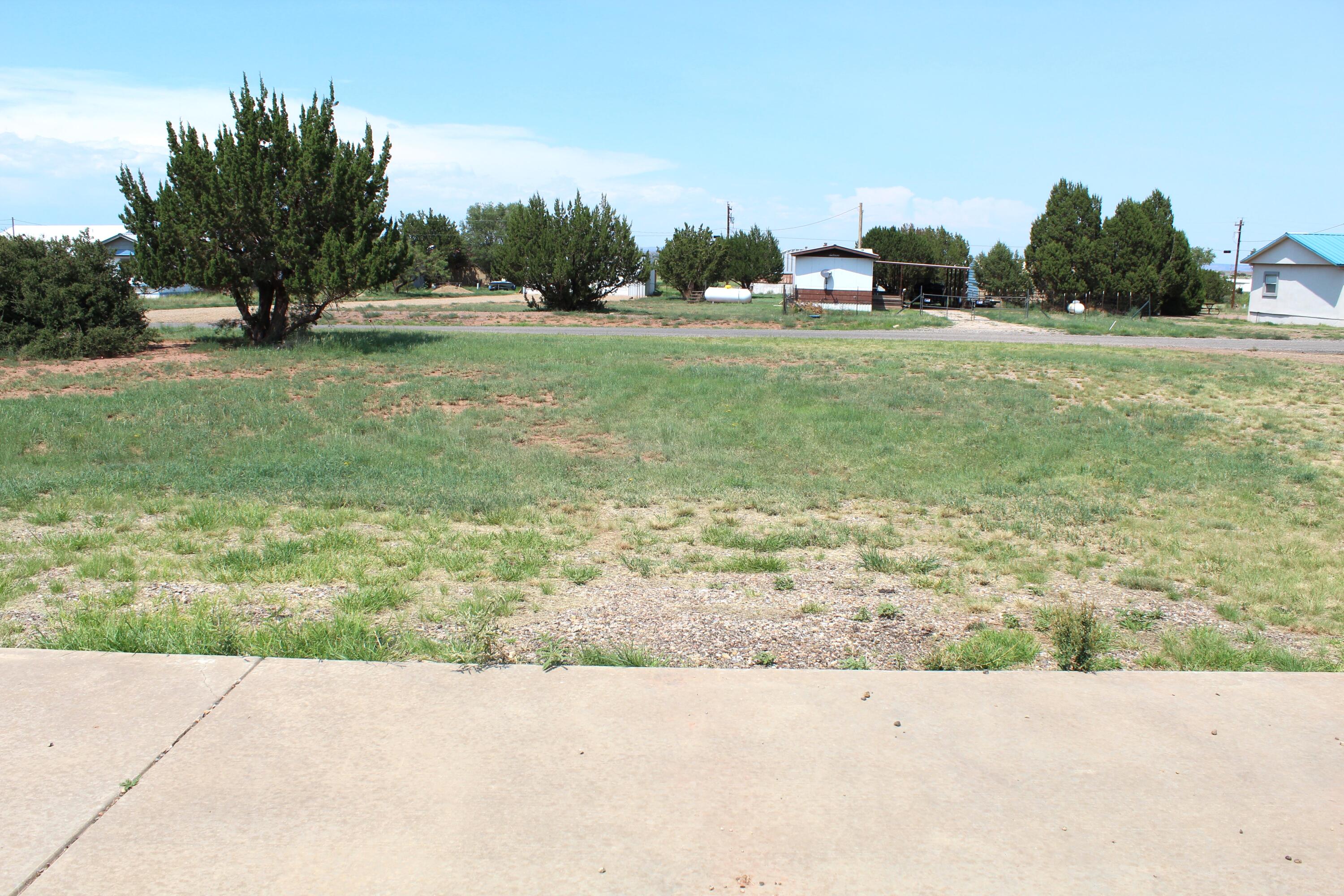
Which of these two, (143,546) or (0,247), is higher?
(0,247)

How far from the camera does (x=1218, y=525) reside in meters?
8.48

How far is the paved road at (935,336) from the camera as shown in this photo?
2595cm

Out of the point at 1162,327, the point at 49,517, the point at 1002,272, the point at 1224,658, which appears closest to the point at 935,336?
the point at 1162,327

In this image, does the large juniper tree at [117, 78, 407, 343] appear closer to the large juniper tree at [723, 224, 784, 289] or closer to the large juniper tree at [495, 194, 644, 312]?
the large juniper tree at [495, 194, 644, 312]

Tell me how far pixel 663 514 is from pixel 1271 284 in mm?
45106

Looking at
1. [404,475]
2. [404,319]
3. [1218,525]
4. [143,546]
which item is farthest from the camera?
[404,319]

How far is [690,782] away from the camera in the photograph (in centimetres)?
331

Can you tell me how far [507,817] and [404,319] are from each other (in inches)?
1365

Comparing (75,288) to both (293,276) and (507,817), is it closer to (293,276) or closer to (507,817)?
(293,276)

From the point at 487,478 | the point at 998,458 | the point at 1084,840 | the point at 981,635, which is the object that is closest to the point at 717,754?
the point at 1084,840

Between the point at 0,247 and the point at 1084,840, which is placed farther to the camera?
the point at 0,247

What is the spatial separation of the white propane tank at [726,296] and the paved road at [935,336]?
23.0 m

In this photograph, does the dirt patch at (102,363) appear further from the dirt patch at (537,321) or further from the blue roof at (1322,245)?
the blue roof at (1322,245)

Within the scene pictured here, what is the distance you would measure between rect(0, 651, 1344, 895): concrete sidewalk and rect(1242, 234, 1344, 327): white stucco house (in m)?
44.1
